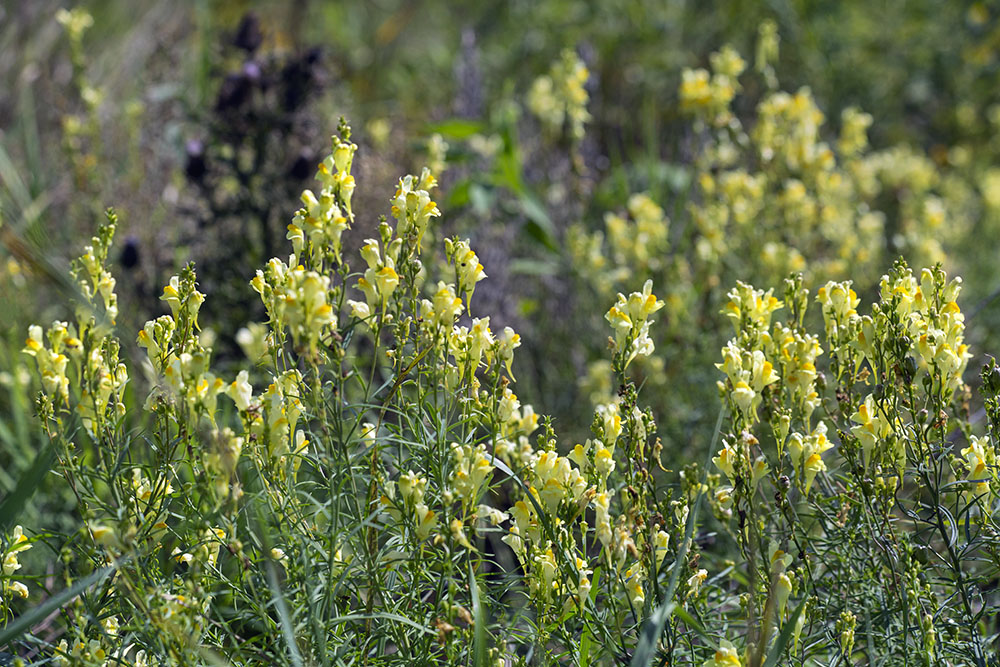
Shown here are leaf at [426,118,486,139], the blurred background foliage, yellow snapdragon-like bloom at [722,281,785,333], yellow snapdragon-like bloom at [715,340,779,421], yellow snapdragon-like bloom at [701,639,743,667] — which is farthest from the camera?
leaf at [426,118,486,139]

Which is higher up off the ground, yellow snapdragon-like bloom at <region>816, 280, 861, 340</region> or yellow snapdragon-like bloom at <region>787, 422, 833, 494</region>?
yellow snapdragon-like bloom at <region>816, 280, 861, 340</region>

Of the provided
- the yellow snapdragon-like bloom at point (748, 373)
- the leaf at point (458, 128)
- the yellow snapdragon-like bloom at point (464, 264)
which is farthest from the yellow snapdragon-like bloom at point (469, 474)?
the leaf at point (458, 128)

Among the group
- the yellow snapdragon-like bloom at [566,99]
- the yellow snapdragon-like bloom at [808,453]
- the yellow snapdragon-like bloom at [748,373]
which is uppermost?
the yellow snapdragon-like bloom at [566,99]

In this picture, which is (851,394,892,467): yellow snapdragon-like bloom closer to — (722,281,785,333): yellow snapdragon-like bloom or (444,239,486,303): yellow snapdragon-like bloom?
(722,281,785,333): yellow snapdragon-like bloom

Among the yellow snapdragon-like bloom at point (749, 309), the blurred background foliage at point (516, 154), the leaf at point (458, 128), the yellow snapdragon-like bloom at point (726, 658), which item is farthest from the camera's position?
the leaf at point (458, 128)

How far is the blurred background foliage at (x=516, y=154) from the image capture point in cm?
294

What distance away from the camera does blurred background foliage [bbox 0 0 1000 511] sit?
2.94 meters

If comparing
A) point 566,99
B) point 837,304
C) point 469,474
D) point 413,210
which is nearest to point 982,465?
point 837,304

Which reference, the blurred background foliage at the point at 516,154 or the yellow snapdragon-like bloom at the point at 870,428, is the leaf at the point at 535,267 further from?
the yellow snapdragon-like bloom at the point at 870,428

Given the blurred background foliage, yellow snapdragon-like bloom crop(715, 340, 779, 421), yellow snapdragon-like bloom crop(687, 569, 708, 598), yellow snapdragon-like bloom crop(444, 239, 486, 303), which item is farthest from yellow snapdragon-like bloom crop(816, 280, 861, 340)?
the blurred background foliage

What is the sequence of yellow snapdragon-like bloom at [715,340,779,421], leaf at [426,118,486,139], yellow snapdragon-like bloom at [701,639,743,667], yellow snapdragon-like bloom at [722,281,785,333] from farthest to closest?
1. leaf at [426,118,486,139]
2. yellow snapdragon-like bloom at [722,281,785,333]
3. yellow snapdragon-like bloom at [715,340,779,421]
4. yellow snapdragon-like bloom at [701,639,743,667]

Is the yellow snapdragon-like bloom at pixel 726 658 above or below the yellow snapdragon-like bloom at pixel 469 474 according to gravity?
below

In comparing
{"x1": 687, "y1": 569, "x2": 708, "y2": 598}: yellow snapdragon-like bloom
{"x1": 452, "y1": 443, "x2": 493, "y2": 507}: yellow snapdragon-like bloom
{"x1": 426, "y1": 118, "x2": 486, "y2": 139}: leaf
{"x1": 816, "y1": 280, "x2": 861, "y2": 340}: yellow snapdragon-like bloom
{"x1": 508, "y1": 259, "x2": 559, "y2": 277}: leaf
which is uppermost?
{"x1": 426, "y1": 118, "x2": 486, "y2": 139}: leaf

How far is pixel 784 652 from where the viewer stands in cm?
137
